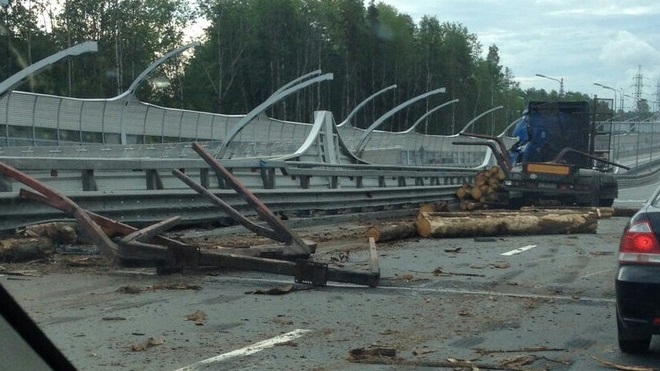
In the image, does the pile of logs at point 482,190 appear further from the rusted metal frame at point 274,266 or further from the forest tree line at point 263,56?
the rusted metal frame at point 274,266

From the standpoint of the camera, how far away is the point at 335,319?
8719 millimetres

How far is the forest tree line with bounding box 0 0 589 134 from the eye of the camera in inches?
1533

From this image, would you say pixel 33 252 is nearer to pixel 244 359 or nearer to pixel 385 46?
pixel 244 359

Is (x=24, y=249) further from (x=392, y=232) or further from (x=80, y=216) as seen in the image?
(x=392, y=232)

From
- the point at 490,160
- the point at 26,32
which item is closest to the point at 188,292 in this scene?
the point at 26,32

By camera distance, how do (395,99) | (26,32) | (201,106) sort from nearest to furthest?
(26,32) → (201,106) → (395,99)

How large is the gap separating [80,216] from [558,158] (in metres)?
23.8

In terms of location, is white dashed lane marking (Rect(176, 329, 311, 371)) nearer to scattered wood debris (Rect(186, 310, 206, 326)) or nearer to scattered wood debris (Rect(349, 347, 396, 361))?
scattered wood debris (Rect(349, 347, 396, 361))

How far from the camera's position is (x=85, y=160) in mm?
13633

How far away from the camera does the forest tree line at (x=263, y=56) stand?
38.9m

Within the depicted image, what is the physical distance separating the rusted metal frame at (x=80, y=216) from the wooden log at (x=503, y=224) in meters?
7.92

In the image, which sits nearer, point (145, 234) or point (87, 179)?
point (145, 234)

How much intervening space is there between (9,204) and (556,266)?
268 inches

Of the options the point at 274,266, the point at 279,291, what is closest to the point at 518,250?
the point at 274,266
